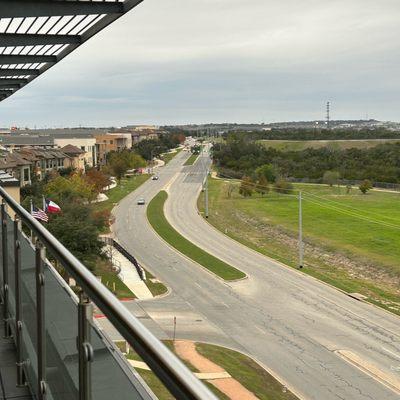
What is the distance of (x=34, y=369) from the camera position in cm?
314

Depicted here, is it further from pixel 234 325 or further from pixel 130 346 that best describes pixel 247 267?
pixel 130 346

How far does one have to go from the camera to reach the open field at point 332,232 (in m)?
36.2

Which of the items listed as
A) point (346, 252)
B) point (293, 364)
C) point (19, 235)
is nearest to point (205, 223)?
point (346, 252)

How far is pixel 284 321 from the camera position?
27.1 metres

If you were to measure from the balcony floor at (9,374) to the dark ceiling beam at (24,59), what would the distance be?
5789 millimetres

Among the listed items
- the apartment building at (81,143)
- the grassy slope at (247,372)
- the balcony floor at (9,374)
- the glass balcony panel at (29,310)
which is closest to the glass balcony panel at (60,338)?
the glass balcony panel at (29,310)

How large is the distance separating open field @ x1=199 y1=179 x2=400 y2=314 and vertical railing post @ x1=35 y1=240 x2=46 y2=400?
94.3ft

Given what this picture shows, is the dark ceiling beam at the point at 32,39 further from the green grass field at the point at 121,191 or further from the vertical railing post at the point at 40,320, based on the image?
the green grass field at the point at 121,191

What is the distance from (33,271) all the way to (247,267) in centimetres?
3497

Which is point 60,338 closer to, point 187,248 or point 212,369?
point 212,369

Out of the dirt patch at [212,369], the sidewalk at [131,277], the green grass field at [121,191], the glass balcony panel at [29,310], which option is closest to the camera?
the glass balcony panel at [29,310]

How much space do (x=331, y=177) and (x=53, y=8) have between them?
8578 cm

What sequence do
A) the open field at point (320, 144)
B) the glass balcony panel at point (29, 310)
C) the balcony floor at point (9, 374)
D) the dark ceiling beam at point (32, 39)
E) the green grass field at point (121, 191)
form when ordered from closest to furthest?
the glass balcony panel at point (29, 310), the balcony floor at point (9, 374), the dark ceiling beam at point (32, 39), the green grass field at point (121, 191), the open field at point (320, 144)

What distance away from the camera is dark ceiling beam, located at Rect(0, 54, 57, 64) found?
8.97 meters
